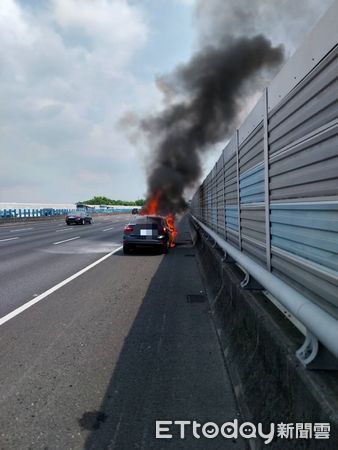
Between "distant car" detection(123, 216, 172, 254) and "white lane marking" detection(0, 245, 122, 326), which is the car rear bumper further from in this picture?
"white lane marking" detection(0, 245, 122, 326)

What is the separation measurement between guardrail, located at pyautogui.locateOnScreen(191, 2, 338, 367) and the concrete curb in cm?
20

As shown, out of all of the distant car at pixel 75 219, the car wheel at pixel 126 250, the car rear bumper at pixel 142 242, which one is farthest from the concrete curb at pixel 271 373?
the distant car at pixel 75 219

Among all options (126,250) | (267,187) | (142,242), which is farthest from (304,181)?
(126,250)

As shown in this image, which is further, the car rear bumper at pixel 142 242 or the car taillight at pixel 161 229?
the car taillight at pixel 161 229

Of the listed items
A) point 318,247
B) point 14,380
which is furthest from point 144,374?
point 318,247

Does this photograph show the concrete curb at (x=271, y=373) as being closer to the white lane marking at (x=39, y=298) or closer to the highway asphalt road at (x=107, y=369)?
the highway asphalt road at (x=107, y=369)

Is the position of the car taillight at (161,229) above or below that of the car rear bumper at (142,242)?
above

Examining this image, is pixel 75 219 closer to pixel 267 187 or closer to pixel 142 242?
pixel 142 242

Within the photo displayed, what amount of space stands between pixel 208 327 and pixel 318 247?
297 centimetres

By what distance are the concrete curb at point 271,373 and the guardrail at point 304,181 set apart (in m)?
0.20

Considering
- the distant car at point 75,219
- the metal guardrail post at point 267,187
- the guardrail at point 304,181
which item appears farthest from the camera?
the distant car at point 75,219

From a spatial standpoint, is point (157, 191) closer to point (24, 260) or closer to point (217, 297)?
point (24, 260)

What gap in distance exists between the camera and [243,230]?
5.64 m

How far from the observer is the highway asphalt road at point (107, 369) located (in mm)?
2869
